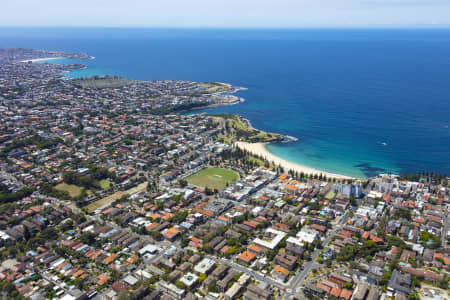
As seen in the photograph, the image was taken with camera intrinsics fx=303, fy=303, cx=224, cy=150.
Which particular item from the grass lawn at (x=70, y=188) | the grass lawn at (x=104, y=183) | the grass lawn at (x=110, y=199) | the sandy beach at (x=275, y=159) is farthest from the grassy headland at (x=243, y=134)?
the grass lawn at (x=70, y=188)

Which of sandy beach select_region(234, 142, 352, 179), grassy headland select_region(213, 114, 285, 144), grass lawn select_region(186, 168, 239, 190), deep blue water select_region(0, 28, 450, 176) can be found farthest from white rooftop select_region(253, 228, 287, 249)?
grassy headland select_region(213, 114, 285, 144)

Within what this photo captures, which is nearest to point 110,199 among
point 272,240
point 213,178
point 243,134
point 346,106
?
point 213,178

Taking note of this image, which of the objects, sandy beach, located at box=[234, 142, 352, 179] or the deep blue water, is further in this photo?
the deep blue water

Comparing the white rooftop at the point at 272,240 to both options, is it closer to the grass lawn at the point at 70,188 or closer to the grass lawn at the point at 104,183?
the grass lawn at the point at 104,183

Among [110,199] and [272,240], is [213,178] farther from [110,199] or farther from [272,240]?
[272,240]

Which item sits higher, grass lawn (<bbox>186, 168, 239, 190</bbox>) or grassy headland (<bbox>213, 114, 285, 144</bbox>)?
grassy headland (<bbox>213, 114, 285, 144</bbox>)

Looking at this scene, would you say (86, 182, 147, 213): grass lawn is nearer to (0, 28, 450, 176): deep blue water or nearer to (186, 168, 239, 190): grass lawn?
(186, 168, 239, 190): grass lawn
